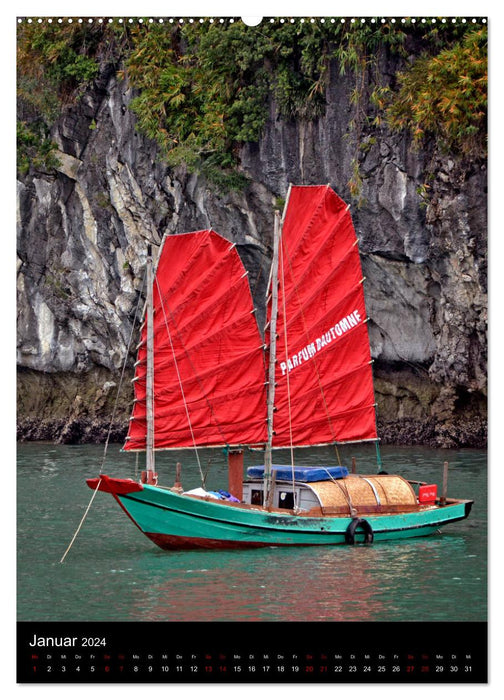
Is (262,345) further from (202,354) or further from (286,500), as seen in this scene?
(286,500)

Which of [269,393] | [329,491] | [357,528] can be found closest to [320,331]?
[269,393]

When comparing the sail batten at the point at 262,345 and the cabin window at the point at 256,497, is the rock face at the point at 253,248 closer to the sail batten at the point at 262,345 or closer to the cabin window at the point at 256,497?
the sail batten at the point at 262,345

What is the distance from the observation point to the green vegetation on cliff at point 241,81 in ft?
57.4

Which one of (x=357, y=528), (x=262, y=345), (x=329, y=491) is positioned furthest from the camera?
(x=262, y=345)

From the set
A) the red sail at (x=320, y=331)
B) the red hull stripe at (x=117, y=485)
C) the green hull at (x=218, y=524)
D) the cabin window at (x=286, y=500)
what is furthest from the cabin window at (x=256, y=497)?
the red hull stripe at (x=117, y=485)

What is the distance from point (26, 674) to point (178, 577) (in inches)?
180

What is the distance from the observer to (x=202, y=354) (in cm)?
1491

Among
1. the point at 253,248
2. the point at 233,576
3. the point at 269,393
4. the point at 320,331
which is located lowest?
the point at 233,576

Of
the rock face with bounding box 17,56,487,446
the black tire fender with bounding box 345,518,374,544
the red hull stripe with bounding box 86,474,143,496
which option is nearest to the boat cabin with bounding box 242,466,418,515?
the black tire fender with bounding box 345,518,374,544

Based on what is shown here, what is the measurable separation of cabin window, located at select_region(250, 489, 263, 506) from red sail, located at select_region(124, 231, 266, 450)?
2.62ft

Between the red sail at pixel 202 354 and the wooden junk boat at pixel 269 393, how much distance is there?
0.02m

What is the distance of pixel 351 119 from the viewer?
2302 cm

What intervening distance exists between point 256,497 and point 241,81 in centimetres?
978

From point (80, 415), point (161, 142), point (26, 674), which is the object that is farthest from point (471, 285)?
point (26, 674)
